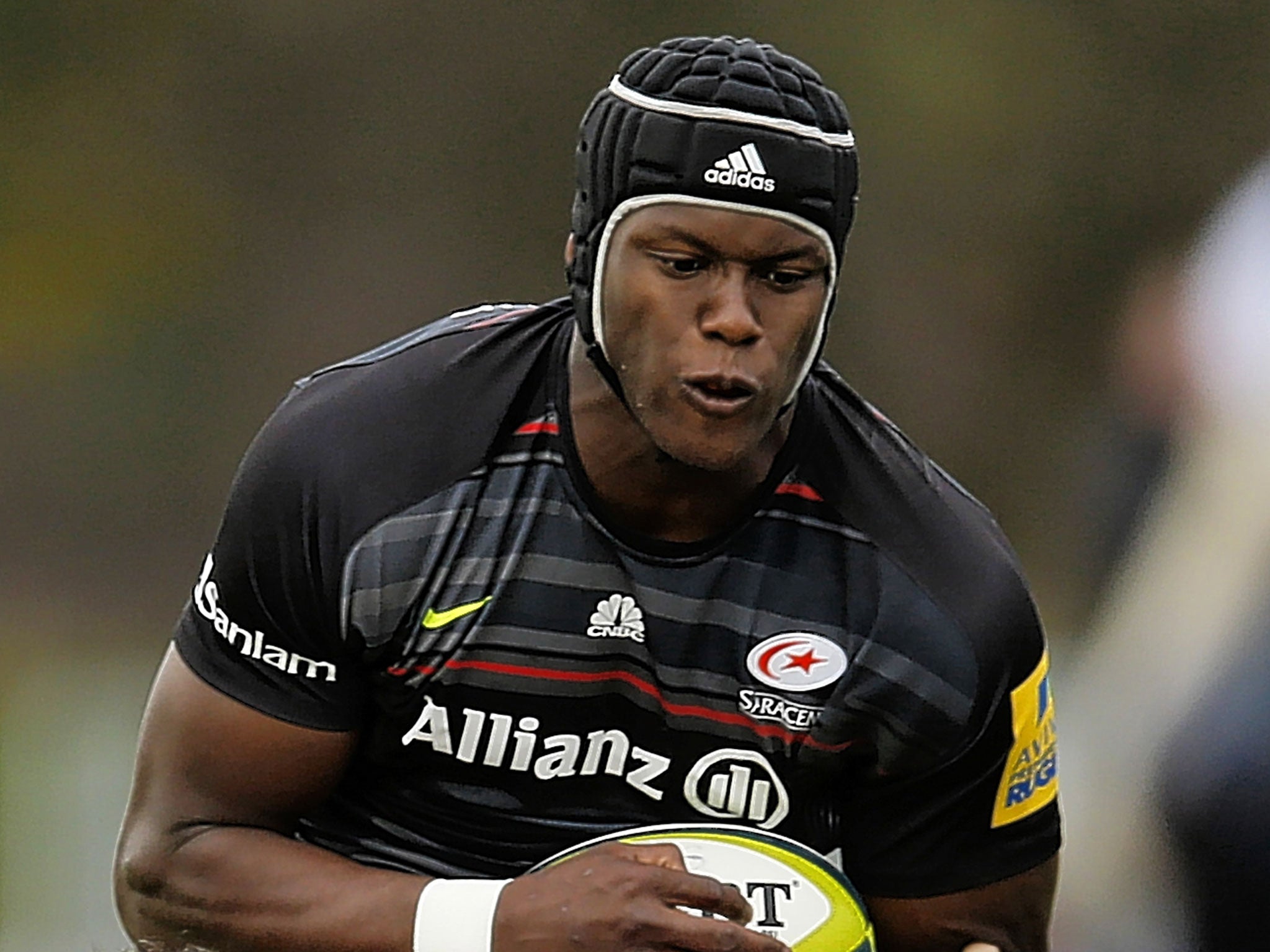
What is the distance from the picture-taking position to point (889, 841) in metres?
2.77

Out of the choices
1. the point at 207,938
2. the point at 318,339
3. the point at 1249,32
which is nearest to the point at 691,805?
the point at 207,938

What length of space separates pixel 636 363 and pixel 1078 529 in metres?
4.12

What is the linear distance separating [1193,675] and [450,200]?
4767mm

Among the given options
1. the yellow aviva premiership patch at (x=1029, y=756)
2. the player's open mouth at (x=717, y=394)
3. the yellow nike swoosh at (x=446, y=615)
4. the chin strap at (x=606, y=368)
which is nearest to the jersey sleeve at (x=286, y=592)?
the yellow nike swoosh at (x=446, y=615)

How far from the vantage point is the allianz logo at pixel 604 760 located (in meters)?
2.65

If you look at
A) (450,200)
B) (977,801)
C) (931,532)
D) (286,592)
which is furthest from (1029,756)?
(450,200)

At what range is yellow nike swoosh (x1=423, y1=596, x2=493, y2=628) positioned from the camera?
256cm

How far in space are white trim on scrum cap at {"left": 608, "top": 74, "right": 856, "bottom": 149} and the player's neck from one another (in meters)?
0.34

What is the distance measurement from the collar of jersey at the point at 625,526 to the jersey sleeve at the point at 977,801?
0.34m

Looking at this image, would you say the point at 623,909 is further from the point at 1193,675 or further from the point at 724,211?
the point at 1193,675

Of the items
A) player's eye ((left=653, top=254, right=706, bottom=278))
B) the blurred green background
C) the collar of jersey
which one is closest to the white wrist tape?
the collar of jersey

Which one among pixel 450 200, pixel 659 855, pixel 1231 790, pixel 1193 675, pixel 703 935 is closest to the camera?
pixel 703 935

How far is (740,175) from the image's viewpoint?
2.41 m

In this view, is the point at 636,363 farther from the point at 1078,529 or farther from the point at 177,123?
the point at 177,123
